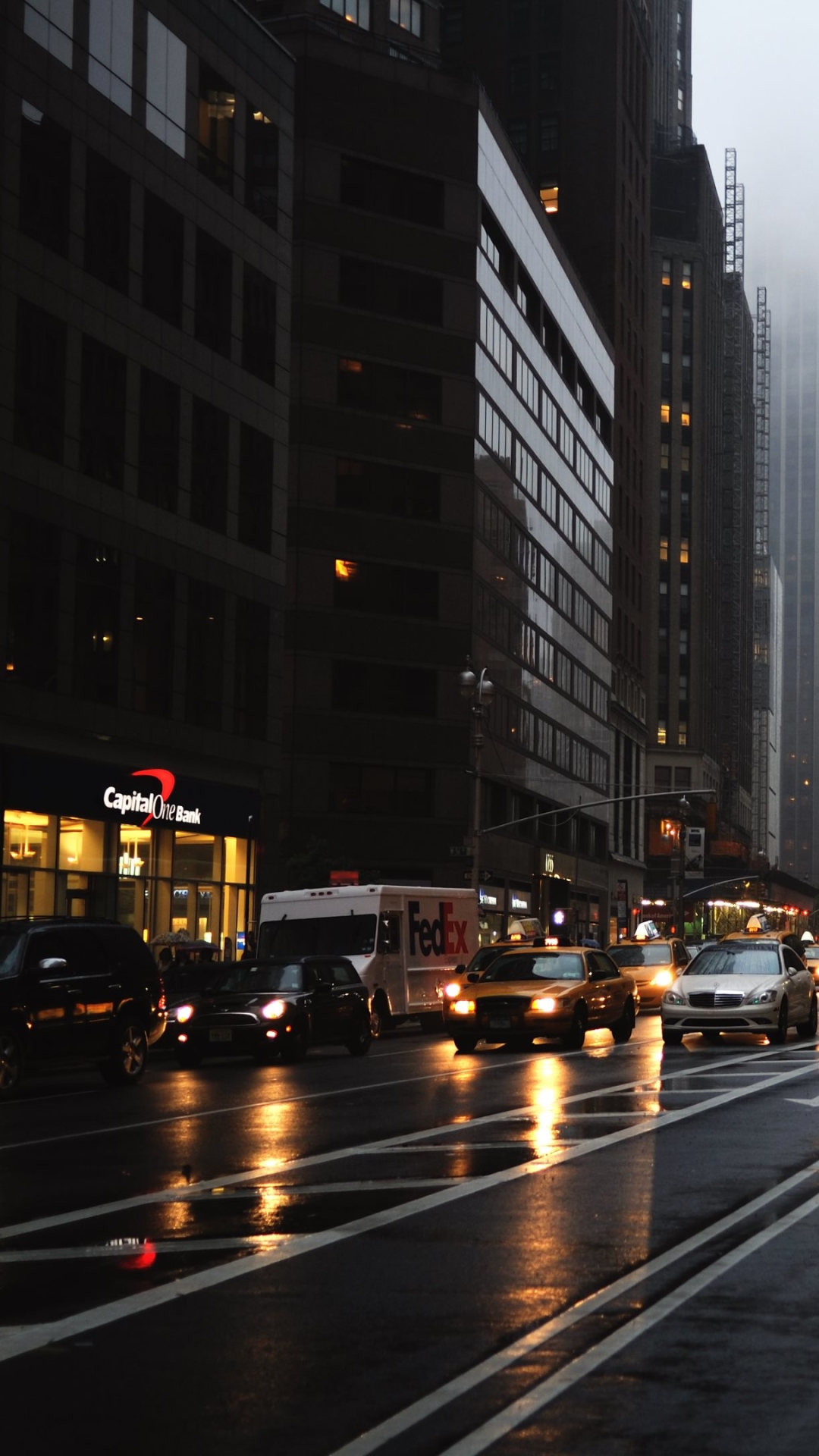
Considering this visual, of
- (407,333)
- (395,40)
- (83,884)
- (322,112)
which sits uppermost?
(395,40)

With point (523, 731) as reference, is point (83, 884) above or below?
below

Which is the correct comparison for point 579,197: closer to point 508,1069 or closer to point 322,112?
point 322,112

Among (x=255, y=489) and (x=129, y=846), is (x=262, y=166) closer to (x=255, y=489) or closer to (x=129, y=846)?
(x=255, y=489)

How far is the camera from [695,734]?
14975cm

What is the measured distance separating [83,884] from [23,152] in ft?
51.4

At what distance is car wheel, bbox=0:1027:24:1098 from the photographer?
19.5 m

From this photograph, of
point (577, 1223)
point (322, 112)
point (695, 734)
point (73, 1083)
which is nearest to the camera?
point (577, 1223)

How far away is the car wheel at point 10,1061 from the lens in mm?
19547

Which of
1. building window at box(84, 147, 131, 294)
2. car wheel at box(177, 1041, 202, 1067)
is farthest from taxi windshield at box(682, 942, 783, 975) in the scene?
building window at box(84, 147, 131, 294)

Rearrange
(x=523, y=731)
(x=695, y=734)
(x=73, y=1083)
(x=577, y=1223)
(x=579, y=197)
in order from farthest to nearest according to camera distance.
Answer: (x=695, y=734) < (x=579, y=197) < (x=523, y=731) < (x=73, y=1083) < (x=577, y=1223)

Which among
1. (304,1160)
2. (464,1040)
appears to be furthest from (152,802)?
(304,1160)

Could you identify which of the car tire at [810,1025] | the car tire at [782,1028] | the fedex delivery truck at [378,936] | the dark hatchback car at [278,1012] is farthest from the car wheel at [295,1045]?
the car tire at [810,1025]

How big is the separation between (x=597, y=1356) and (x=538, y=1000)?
2047 cm

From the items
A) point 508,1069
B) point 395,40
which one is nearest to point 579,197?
point 395,40
